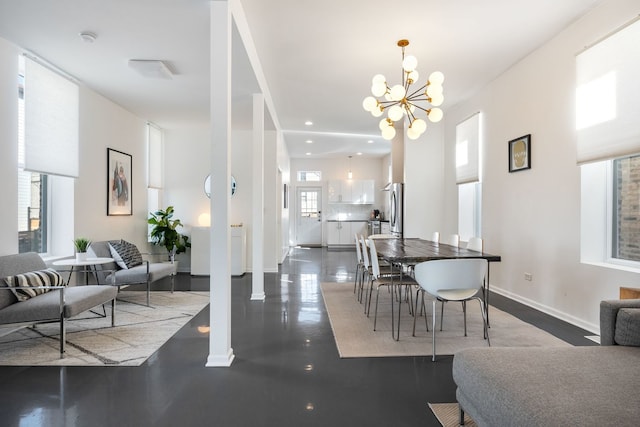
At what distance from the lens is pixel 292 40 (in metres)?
4.04

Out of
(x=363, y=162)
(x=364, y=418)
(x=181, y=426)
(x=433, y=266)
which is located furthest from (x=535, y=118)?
(x=363, y=162)

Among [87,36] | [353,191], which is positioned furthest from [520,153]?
[353,191]

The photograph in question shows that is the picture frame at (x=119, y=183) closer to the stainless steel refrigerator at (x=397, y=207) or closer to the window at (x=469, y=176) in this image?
the stainless steel refrigerator at (x=397, y=207)

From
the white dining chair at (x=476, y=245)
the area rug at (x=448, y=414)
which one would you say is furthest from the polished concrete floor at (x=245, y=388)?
the white dining chair at (x=476, y=245)

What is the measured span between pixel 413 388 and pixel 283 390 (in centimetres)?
82

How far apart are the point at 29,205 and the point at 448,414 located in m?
4.68

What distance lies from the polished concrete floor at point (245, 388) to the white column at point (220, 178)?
0.26 m

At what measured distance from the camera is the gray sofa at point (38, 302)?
302 cm

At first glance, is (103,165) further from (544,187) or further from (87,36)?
(544,187)

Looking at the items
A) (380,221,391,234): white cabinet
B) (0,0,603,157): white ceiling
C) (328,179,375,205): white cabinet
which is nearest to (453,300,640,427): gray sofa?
(0,0,603,157): white ceiling

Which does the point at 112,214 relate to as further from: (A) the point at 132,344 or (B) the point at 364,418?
(B) the point at 364,418

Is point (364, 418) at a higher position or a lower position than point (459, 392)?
lower

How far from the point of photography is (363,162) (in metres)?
12.4

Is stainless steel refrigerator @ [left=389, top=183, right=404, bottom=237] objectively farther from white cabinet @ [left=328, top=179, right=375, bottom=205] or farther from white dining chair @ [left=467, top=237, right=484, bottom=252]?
white cabinet @ [left=328, top=179, right=375, bottom=205]
